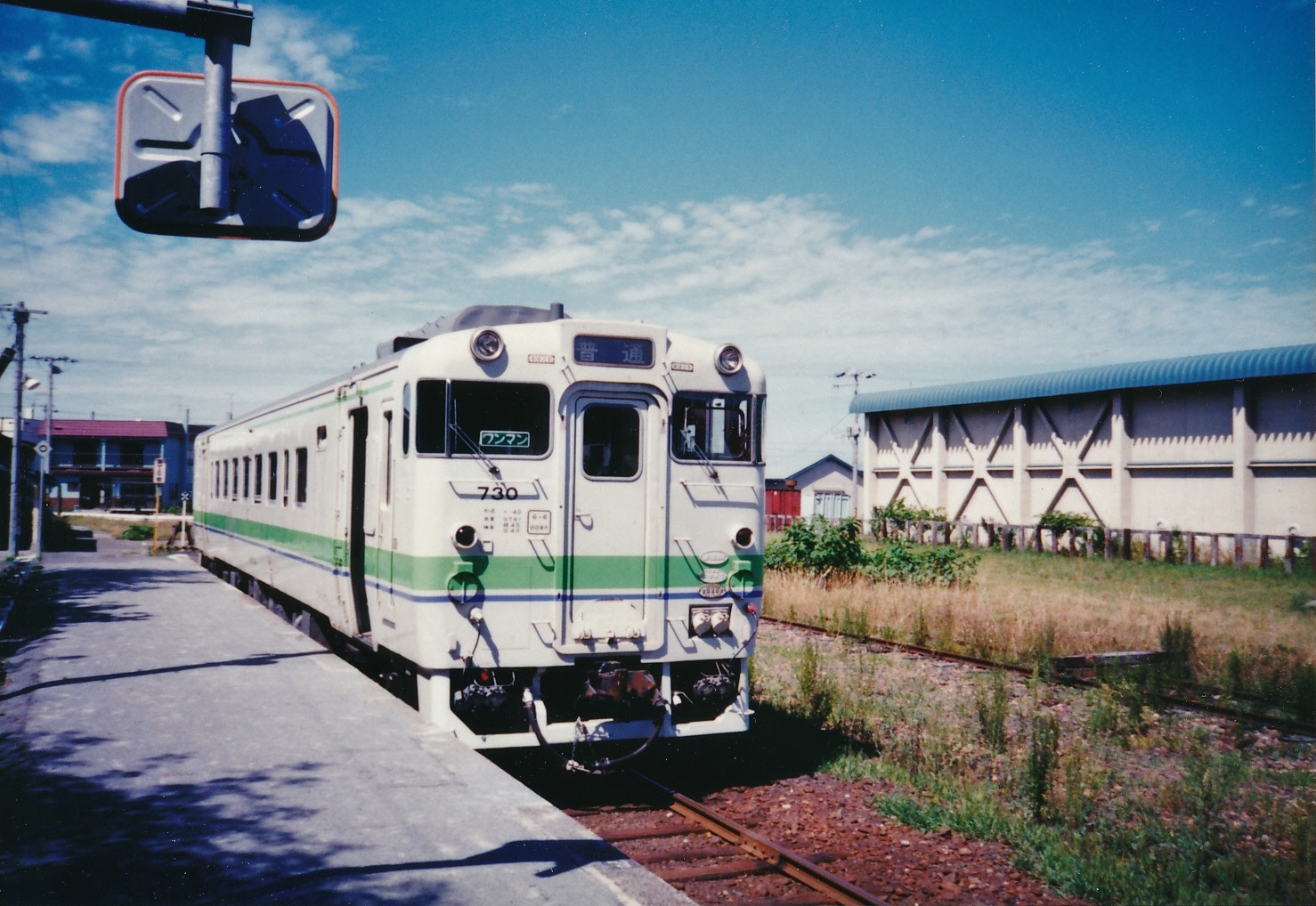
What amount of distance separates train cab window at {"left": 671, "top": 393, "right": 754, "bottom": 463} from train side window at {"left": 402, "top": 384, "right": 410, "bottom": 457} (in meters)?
1.96

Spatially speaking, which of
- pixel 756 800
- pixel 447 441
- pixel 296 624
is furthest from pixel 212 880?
pixel 296 624

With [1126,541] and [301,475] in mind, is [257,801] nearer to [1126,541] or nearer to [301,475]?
[301,475]

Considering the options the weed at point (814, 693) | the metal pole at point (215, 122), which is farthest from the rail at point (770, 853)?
the metal pole at point (215, 122)

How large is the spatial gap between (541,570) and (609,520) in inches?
25.6

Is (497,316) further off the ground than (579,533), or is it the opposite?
(497,316)

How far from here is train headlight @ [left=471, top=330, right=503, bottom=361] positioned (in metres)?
6.85

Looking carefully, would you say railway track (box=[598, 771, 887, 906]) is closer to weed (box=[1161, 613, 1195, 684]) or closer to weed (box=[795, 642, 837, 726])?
weed (box=[795, 642, 837, 726])

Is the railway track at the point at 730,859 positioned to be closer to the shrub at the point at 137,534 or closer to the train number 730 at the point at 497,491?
the train number 730 at the point at 497,491

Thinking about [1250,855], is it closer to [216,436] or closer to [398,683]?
[398,683]

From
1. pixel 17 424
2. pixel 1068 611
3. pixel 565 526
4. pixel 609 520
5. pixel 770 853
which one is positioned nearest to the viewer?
pixel 770 853

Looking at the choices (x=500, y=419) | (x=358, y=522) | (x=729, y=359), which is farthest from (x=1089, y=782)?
(x=358, y=522)

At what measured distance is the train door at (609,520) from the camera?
706cm

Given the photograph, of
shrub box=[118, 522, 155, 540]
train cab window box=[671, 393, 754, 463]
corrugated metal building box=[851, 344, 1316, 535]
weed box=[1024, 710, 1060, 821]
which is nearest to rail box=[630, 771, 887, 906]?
weed box=[1024, 710, 1060, 821]

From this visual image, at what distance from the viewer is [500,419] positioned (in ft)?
22.9
